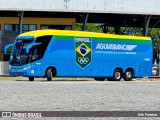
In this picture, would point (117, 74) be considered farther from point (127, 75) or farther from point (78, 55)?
point (78, 55)

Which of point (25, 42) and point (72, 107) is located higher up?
point (25, 42)

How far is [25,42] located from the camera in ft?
106

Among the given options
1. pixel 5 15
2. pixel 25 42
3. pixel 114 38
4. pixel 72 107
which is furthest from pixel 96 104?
pixel 5 15

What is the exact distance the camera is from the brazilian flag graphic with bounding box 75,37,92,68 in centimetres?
3359

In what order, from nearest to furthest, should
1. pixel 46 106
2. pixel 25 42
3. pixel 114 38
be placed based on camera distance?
pixel 46 106 < pixel 25 42 < pixel 114 38

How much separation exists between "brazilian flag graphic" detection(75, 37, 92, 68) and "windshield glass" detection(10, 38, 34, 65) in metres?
3.28

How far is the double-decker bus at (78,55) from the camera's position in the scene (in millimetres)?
31828

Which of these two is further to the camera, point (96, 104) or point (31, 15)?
point (31, 15)

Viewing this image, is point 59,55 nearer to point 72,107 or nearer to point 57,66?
point 57,66

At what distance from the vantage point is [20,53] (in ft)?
106

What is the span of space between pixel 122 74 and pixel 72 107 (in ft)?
78.8

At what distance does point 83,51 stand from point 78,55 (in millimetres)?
507

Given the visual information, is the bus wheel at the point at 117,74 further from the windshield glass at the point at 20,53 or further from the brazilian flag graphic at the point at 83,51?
the windshield glass at the point at 20,53

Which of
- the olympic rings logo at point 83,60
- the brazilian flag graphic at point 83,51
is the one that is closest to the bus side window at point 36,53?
the brazilian flag graphic at point 83,51
